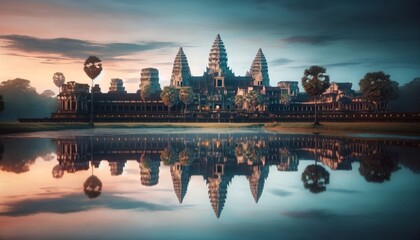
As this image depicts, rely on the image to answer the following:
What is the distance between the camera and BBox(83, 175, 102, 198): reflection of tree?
63.8 feet

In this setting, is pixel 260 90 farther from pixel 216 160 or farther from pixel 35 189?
pixel 35 189

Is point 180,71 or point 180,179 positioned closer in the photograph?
point 180,179

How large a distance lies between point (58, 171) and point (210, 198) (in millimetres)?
11753

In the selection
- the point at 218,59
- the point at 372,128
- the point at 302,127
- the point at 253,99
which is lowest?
the point at 302,127

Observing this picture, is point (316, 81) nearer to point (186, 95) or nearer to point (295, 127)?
point (295, 127)

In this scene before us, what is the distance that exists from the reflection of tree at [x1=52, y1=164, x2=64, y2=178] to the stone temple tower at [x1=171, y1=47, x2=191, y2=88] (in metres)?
165

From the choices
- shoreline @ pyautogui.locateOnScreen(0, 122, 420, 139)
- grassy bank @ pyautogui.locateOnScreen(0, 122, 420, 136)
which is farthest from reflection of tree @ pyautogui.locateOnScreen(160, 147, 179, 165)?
grassy bank @ pyautogui.locateOnScreen(0, 122, 420, 136)

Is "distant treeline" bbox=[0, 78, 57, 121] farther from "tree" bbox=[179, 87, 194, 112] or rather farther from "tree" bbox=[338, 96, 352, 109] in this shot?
"tree" bbox=[338, 96, 352, 109]

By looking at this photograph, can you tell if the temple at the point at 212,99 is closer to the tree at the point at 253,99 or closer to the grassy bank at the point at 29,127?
the tree at the point at 253,99

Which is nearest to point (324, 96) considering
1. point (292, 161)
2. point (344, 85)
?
point (344, 85)

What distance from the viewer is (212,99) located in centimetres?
17238

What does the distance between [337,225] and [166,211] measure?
5.50m

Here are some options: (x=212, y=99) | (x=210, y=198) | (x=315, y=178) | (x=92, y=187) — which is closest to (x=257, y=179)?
(x=315, y=178)

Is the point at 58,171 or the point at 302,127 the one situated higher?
the point at 58,171
